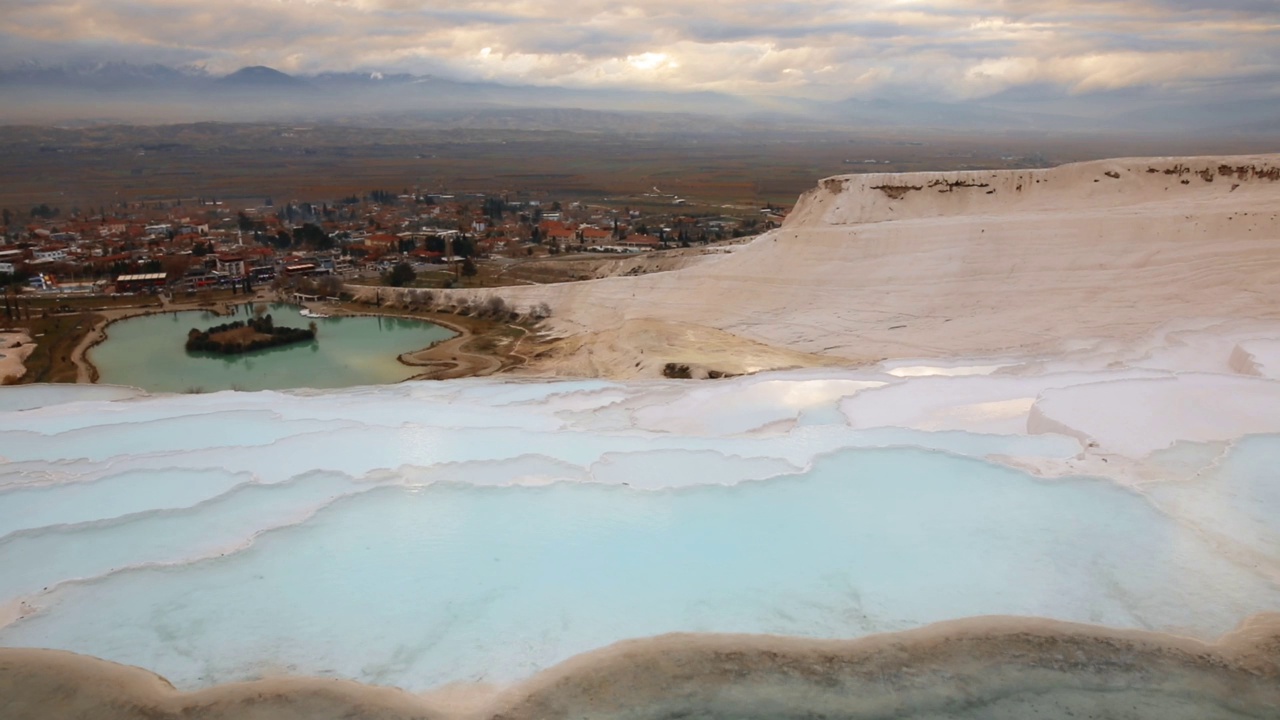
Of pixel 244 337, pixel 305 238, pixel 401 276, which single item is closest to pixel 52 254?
pixel 305 238

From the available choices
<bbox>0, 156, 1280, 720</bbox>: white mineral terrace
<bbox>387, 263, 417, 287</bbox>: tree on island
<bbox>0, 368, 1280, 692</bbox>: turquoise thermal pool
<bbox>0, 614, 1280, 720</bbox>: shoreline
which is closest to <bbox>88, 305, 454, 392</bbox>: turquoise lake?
<bbox>387, 263, 417, 287</bbox>: tree on island

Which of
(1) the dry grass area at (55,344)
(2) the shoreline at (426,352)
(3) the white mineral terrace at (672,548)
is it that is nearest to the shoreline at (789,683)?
(3) the white mineral terrace at (672,548)

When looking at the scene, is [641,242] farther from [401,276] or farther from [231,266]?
[231,266]

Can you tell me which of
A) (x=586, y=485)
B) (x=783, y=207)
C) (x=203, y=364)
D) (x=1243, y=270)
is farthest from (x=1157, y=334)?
(x=783, y=207)

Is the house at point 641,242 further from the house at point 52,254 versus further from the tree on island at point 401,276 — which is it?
the house at point 52,254

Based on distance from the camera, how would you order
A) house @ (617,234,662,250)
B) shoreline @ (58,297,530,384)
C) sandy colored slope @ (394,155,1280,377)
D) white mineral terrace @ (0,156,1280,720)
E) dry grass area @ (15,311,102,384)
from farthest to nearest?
house @ (617,234,662,250) < dry grass area @ (15,311,102,384) < shoreline @ (58,297,530,384) < sandy colored slope @ (394,155,1280,377) < white mineral terrace @ (0,156,1280,720)

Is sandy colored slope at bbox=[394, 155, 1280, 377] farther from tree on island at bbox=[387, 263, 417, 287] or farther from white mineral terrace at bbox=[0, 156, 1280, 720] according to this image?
tree on island at bbox=[387, 263, 417, 287]
